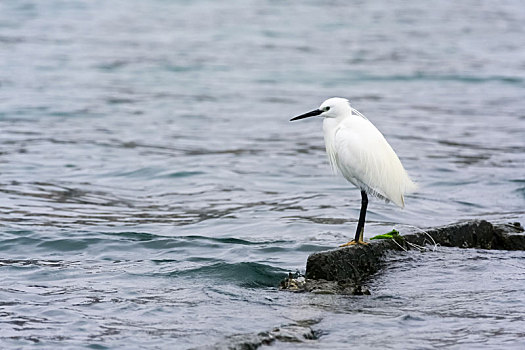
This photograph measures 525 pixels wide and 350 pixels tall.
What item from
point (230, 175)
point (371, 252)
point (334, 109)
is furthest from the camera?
point (230, 175)

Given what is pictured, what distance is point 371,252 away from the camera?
21.6ft

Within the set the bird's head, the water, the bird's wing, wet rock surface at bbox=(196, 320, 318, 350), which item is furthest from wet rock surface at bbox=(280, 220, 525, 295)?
the bird's head

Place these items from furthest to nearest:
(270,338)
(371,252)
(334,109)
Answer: (334,109) → (371,252) → (270,338)

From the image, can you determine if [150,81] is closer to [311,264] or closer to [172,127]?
[172,127]

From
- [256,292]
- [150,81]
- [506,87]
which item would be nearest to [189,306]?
[256,292]

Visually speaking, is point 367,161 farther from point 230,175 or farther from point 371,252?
point 230,175

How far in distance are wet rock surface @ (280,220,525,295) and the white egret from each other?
199 mm

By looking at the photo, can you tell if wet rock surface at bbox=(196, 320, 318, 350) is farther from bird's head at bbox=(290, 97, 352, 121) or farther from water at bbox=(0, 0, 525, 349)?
bird's head at bbox=(290, 97, 352, 121)

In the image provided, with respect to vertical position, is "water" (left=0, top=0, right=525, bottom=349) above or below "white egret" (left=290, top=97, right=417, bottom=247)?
below

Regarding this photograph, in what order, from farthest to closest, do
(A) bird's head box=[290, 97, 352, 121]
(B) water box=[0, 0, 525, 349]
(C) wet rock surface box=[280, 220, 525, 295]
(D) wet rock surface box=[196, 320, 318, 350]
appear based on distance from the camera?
(A) bird's head box=[290, 97, 352, 121], (C) wet rock surface box=[280, 220, 525, 295], (B) water box=[0, 0, 525, 349], (D) wet rock surface box=[196, 320, 318, 350]

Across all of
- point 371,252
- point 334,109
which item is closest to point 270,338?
point 371,252

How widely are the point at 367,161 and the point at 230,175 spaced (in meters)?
5.48

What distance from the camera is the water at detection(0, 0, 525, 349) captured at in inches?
228

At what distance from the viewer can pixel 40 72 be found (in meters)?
20.4
